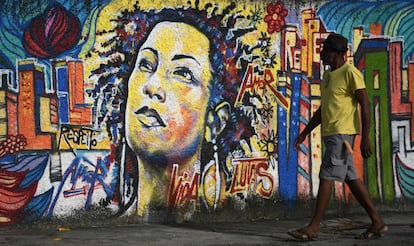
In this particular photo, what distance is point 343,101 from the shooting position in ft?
21.7

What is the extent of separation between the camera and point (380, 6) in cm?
838

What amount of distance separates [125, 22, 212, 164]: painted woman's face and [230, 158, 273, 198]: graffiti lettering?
0.52 metres

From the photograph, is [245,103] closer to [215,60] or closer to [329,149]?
[215,60]

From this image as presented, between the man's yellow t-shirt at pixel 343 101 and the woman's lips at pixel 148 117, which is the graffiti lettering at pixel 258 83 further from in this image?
the man's yellow t-shirt at pixel 343 101

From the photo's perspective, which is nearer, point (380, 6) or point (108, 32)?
point (108, 32)

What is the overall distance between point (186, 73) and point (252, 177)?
49.4 inches

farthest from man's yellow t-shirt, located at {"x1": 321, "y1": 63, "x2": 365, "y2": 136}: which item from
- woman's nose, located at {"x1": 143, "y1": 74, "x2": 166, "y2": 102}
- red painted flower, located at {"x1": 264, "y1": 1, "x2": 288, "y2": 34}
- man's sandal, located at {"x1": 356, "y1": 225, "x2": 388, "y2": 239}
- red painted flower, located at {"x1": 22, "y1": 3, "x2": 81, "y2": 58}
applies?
red painted flower, located at {"x1": 22, "y1": 3, "x2": 81, "y2": 58}

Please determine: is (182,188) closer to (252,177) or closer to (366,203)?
(252,177)

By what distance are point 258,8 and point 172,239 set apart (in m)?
2.61

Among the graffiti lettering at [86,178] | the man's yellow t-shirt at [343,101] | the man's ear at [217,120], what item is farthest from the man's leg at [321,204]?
the graffiti lettering at [86,178]

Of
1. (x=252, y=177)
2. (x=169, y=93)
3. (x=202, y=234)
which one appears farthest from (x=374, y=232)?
(x=169, y=93)

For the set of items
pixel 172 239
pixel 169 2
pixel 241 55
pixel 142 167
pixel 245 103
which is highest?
pixel 169 2

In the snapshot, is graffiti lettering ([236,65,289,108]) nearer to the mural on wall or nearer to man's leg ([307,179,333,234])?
the mural on wall

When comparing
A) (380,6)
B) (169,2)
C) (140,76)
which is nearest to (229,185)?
(140,76)
